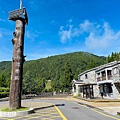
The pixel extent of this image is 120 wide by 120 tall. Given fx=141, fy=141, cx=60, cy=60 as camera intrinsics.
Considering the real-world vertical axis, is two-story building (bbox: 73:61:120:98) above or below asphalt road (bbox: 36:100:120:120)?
above

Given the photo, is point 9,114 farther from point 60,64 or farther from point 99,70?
point 60,64

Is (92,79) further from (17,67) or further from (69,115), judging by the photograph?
(17,67)

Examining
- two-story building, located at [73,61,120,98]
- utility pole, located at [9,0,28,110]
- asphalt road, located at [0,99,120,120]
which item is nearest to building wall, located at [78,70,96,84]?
two-story building, located at [73,61,120,98]

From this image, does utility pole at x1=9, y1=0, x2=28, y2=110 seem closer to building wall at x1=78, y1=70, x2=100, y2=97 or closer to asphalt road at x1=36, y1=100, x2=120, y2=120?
asphalt road at x1=36, y1=100, x2=120, y2=120

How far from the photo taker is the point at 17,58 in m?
11.0

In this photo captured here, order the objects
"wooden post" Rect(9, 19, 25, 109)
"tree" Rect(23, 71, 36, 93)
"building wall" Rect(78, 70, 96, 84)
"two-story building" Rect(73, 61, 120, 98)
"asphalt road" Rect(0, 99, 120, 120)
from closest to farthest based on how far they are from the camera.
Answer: "asphalt road" Rect(0, 99, 120, 120), "wooden post" Rect(9, 19, 25, 109), "two-story building" Rect(73, 61, 120, 98), "building wall" Rect(78, 70, 96, 84), "tree" Rect(23, 71, 36, 93)

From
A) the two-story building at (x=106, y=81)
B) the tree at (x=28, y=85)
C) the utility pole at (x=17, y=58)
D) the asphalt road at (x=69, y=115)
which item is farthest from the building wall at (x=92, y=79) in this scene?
the utility pole at (x=17, y=58)

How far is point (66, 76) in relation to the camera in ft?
147

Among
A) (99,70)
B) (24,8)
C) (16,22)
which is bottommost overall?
(99,70)

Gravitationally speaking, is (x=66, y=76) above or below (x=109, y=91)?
above

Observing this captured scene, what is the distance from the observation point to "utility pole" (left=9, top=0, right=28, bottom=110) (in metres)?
10.4

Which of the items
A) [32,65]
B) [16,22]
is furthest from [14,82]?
[32,65]

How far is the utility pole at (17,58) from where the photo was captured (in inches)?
409

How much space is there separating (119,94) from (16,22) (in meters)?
19.2
